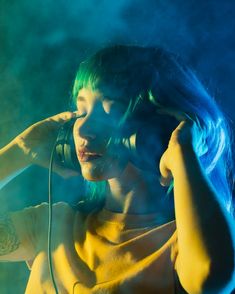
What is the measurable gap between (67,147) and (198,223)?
29 cm

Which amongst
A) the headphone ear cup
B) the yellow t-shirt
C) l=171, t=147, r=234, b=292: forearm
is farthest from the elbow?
the headphone ear cup

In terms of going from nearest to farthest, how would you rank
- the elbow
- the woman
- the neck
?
1. the elbow
2. the woman
3. the neck

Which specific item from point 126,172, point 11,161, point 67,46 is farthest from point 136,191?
point 67,46

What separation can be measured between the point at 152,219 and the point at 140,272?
11 cm

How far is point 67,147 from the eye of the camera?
914 millimetres

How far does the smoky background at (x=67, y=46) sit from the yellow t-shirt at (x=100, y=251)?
0.42 feet

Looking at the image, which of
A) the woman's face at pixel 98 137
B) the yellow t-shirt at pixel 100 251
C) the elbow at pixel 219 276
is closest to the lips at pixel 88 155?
the woman's face at pixel 98 137

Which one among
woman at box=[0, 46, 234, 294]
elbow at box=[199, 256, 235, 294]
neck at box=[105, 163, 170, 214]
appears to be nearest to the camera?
elbow at box=[199, 256, 235, 294]

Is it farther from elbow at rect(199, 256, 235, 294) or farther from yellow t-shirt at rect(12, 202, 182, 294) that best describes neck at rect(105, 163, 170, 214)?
elbow at rect(199, 256, 235, 294)

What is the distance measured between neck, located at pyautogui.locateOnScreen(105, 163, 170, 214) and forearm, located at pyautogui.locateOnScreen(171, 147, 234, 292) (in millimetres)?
157

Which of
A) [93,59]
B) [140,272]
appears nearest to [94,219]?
[140,272]

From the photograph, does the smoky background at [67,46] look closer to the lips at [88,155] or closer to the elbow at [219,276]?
the lips at [88,155]

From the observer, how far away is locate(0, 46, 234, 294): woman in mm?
818

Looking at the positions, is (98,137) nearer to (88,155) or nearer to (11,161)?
(88,155)
